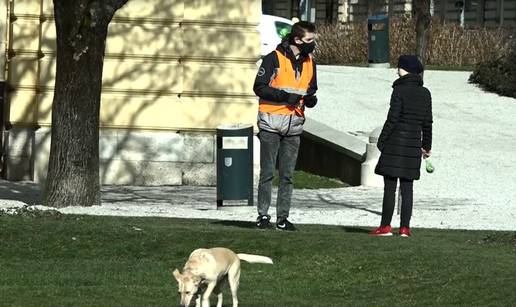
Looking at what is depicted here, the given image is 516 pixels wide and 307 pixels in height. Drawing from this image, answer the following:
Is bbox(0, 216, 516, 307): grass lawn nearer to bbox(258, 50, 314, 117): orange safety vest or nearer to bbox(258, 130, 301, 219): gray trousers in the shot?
bbox(258, 130, 301, 219): gray trousers

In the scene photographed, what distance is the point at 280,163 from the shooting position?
1312 cm

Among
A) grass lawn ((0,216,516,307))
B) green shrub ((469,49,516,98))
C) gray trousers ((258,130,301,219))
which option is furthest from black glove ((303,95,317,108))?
green shrub ((469,49,516,98))

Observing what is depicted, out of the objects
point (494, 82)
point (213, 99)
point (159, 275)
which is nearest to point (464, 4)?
point (494, 82)

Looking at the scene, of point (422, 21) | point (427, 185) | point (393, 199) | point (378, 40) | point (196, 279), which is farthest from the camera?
point (378, 40)

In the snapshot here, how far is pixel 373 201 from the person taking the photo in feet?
61.3

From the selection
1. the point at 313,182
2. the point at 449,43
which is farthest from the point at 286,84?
the point at 449,43

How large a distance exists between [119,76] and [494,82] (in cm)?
1169

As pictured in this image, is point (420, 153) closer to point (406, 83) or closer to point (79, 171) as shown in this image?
point (406, 83)

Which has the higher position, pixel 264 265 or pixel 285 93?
pixel 285 93

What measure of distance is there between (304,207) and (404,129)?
458 cm

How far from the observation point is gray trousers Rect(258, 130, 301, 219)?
42.6 ft

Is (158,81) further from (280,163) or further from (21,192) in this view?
(280,163)

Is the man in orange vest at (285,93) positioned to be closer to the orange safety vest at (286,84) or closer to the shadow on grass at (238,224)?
the orange safety vest at (286,84)

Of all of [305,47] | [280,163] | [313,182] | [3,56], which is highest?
[305,47]
